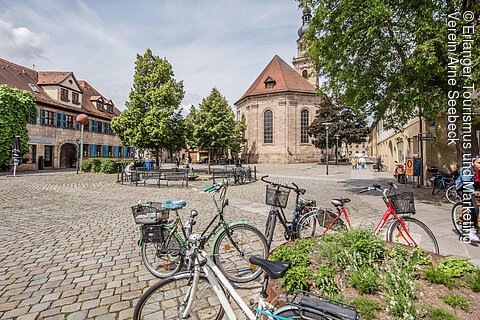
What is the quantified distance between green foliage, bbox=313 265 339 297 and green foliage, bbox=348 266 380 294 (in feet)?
0.68

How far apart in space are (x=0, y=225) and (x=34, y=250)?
2.59m

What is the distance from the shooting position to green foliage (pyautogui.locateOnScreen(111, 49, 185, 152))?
20484mm

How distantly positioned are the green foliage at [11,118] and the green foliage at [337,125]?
34989mm

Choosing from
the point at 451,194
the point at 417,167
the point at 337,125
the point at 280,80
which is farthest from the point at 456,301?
the point at 280,80

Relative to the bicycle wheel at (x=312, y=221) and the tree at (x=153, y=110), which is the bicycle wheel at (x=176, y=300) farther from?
the tree at (x=153, y=110)

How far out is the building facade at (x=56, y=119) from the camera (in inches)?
1043

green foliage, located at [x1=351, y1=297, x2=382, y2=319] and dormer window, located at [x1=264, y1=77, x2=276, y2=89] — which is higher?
dormer window, located at [x1=264, y1=77, x2=276, y2=89]

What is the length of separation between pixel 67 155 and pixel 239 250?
117 feet

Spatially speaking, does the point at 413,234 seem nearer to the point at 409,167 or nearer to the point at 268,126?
the point at 409,167

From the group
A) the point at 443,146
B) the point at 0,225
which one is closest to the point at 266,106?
the point at 443,146

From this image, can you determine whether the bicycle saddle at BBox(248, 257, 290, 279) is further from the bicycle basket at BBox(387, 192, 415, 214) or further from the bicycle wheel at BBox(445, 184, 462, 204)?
the bicycle wheel at BBox(445, 184, 462, 204)

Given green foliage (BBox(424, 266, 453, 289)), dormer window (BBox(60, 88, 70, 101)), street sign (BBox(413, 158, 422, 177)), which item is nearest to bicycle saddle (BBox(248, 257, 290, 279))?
green foliage (BBox(424, 266, 453, 289))

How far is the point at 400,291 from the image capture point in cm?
226

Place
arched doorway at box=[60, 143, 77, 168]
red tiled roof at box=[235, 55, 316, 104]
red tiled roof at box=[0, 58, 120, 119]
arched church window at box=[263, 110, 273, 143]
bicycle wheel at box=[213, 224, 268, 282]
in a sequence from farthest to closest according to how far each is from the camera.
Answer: arched church window at box=[263, 110, 273, 143], red tiled roof at box=[235, 55, 316, 104], arched doorway at box=[60, 143, 77, 168], red tiled roof at box=[0, 58, 120, 119], bicycle wheel at box=[213, 224, 268, 282]
